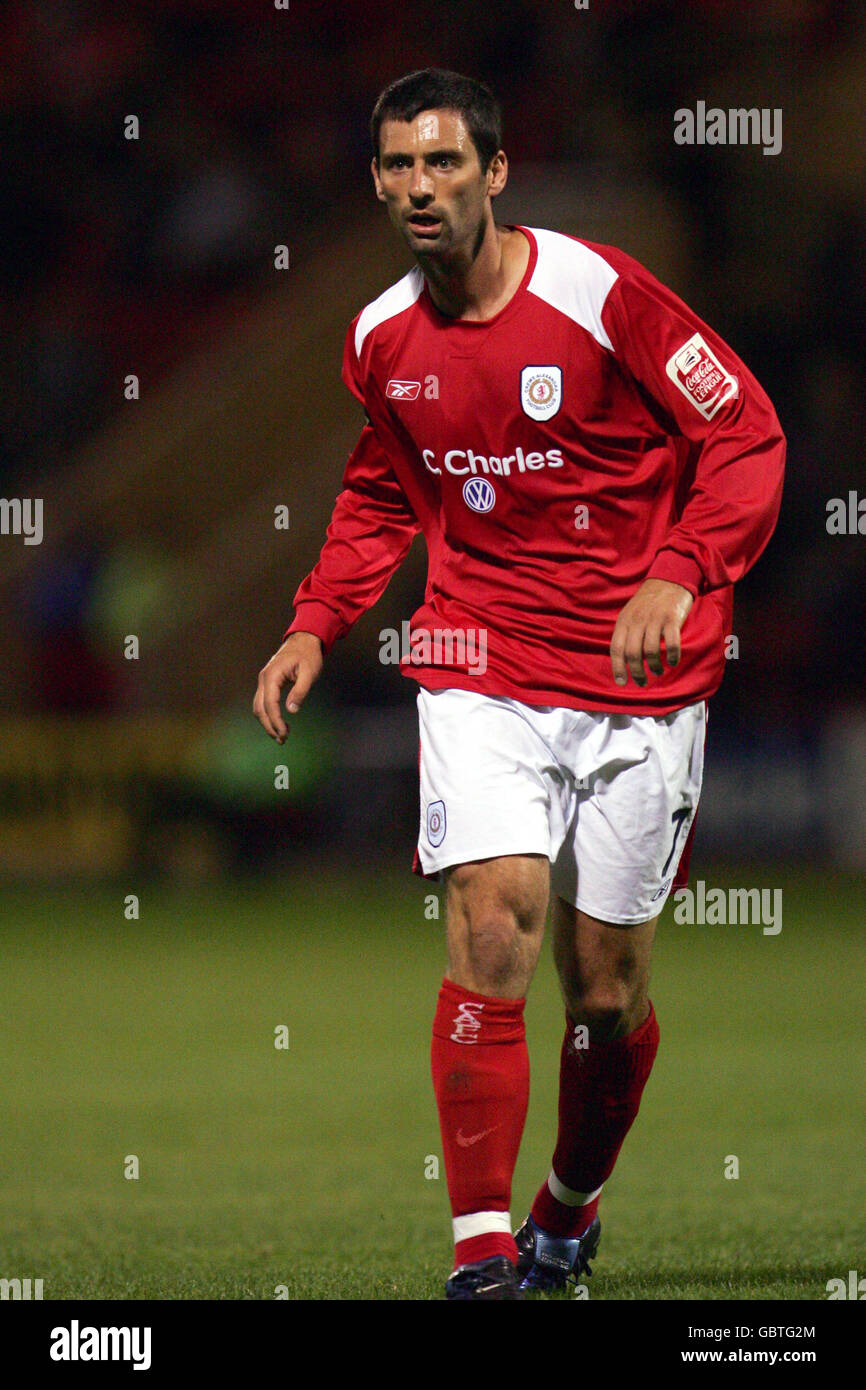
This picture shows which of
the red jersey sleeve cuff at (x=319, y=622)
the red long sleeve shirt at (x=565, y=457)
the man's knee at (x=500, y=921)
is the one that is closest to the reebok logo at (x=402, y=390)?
the red long sleeve shirt at (x=565, y=457)

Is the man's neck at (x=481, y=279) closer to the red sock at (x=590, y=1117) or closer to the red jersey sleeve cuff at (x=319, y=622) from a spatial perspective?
the red jersey sleeve cuff at (x=319, y=622)

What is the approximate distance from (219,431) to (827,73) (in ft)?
16.9

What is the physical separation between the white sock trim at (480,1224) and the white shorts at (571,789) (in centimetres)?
61

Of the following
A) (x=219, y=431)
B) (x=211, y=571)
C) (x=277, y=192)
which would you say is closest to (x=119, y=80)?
(x=277, y=192)

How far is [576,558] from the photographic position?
13.5 feet

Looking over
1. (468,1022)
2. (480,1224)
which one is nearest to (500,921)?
(468,1022)

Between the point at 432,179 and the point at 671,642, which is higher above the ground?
the point at 432,179

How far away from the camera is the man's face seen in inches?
154

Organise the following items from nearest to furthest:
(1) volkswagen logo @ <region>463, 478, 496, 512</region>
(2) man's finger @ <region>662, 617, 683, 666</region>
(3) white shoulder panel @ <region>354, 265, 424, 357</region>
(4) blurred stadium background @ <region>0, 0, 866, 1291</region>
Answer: (2) man's finger @ <region>662, 617, 683, 666</region> < (1) volkswagen logo @ <region>463, 478, 496, 512</region> < (3) white shoulder panel @ <region>354, 265, 424, 357</region> < (4) blurred stadium background @ <region>0, 0, 866, 1291</region>

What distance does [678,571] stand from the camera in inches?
147

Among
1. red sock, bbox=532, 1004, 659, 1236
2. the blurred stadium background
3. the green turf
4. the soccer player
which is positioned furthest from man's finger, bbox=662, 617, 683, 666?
the blurred stadium background

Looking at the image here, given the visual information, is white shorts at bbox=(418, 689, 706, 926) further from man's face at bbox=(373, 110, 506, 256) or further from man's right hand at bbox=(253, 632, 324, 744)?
man's face at bbox=(373, 110, 506, 256)

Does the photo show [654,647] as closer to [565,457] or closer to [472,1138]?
[565,457]

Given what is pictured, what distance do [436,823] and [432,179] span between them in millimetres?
1147
